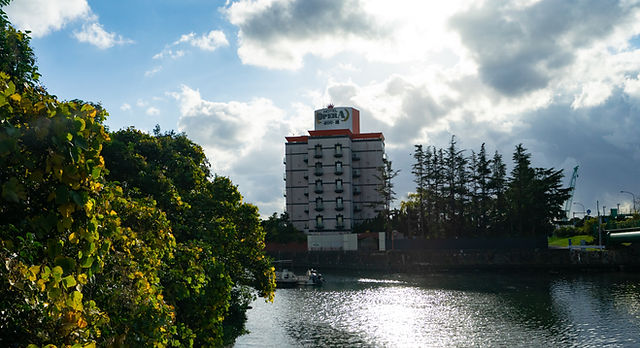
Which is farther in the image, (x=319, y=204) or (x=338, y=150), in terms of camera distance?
(x=319, y=204)

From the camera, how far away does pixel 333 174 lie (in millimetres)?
124688

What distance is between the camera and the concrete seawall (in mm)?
77750

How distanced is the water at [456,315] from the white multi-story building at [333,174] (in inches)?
2171

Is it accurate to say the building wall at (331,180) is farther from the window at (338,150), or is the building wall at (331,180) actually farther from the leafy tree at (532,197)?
the leafy tree at (532,197)

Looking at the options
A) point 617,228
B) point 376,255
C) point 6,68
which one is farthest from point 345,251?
point 6,68

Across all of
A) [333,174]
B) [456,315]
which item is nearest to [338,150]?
[333,174]

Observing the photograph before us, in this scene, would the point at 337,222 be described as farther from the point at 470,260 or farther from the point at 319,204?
the point at 470,260

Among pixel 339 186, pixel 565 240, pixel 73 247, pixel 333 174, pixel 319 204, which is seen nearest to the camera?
pixel 73 247

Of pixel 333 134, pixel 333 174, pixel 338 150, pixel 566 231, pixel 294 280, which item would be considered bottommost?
pixel 294 280

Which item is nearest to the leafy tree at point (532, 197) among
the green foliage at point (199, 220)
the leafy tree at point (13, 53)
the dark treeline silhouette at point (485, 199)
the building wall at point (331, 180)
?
the dark treeline silhouette at point (485, 199)

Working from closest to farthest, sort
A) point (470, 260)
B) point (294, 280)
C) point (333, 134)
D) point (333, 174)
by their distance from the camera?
point (294, 280)
point (470, 260)
point (333, 174)
point (333, 134)

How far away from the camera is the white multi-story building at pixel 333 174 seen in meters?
124

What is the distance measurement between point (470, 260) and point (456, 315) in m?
45.1

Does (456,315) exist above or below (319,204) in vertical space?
below
